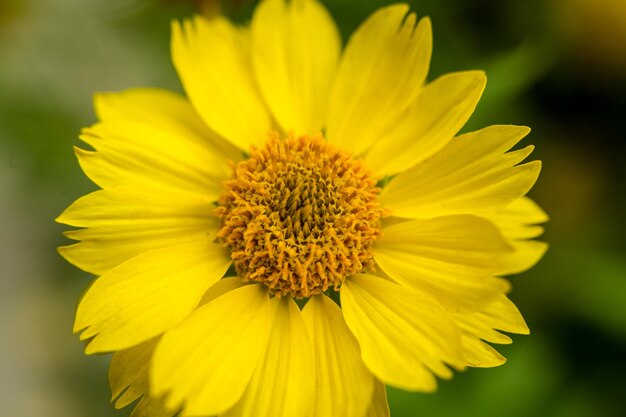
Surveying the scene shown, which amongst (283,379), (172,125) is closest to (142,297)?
(283,379)

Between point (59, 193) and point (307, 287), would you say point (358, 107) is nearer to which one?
point (307, 287)

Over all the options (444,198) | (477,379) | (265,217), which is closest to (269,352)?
(265,217)

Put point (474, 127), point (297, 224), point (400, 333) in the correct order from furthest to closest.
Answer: point (474, 127) → point (297, 224) → point (400, 333)

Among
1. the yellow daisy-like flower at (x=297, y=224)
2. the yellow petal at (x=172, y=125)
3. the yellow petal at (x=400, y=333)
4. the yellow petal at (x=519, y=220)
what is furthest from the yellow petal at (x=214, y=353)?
the yellow petal at (x=519, y=220)

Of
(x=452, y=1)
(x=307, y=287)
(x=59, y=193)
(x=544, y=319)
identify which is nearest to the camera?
(x=307, y=287)

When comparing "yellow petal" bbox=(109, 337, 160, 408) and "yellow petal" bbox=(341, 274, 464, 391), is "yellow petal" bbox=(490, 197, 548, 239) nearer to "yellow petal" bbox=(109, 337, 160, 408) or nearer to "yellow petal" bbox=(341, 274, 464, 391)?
"yellow petal" bbox=(341, 274, 464, 391)

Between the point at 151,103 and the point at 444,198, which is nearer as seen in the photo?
the point at 444,198

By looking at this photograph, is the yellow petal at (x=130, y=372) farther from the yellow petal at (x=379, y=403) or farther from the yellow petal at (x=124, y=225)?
the yellow petal at (x=379, y=403)

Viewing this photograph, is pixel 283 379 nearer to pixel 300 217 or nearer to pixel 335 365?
pixel 335 365
